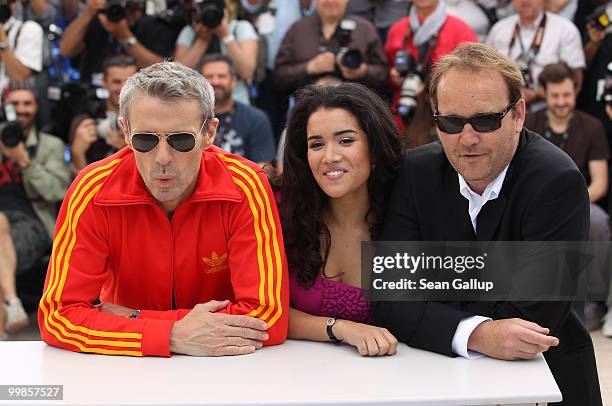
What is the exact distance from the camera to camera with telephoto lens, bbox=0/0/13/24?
6148 millimetres

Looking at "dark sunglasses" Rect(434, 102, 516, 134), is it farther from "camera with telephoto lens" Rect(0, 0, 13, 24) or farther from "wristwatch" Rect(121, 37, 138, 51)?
"camera with telephoto lens" Rect(0, 0, 13, 24)

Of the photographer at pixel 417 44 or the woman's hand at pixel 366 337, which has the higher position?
the photographer at pixel 417 44

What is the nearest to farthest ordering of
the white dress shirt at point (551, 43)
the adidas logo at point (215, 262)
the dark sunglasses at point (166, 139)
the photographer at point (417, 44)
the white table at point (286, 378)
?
the white table at point (286, 378) → the dark sunglasses at point (166, 139) → the adidas logo at point (215, 262) → the photographer at point (417, 44) → the white dress shirt at point (551, 43)

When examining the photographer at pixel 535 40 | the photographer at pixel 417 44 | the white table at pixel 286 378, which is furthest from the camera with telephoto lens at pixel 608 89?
the white table at pixel 286 378

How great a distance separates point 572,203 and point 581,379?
1.87ft

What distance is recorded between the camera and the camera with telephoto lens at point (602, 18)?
5.90 meters

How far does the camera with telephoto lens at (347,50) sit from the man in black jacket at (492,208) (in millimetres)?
2824

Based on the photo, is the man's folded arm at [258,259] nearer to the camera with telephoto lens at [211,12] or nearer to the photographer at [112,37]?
the camera with telephoto lens at [211,12]

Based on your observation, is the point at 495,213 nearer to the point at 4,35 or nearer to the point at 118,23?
the point at 118,23

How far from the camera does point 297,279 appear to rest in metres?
3.20

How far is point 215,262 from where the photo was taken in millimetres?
3131

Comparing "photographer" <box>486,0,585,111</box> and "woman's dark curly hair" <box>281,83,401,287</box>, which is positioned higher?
"photographer" <box>486,0,585,111</box>

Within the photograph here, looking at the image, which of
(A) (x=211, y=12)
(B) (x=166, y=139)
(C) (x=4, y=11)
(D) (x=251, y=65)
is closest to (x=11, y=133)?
(C) (x=4, y=11)

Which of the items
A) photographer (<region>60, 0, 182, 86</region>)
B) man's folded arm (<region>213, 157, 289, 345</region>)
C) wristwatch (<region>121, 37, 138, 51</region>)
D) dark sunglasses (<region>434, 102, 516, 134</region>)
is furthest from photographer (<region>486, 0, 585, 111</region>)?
man's folded arm (<region>213, 157, 289, 345</region>)
